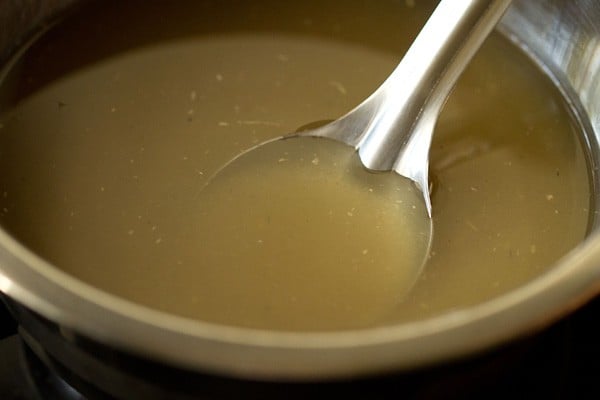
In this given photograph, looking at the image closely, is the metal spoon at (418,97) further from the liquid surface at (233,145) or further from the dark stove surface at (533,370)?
the dark stove surface at (533,370)

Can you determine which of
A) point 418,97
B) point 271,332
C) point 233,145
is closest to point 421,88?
point 418,97

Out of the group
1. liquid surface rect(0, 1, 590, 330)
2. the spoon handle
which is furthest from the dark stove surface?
the spoon handle

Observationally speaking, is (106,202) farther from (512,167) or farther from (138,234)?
(512,167)

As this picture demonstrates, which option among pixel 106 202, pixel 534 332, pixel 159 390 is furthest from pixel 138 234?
pixel 534 332

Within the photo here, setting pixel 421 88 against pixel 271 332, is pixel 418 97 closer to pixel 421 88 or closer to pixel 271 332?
pixel 421 88

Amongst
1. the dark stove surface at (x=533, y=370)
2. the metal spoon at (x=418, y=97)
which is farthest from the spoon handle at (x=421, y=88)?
the dark stove surface at (x=533, y=370)

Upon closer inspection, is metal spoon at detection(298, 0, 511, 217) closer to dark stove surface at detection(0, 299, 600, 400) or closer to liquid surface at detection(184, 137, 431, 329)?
liquid surface at detection(184, 137, 431, 329)
